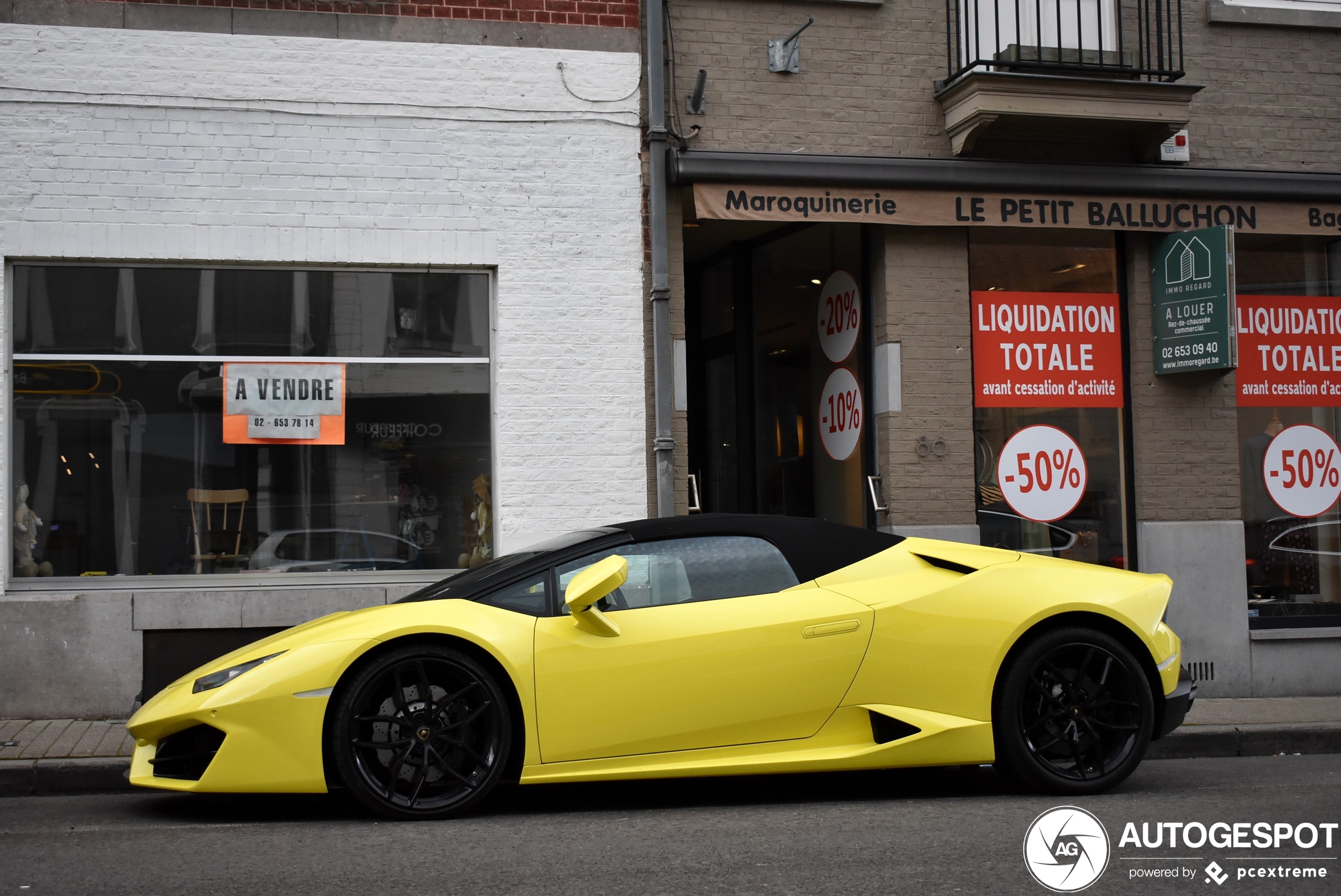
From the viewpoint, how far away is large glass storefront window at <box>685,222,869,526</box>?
10.0m

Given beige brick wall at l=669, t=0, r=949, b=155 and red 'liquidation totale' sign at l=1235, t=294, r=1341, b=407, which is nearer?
beige brick wall at l=669, t=0, r=949, b=155

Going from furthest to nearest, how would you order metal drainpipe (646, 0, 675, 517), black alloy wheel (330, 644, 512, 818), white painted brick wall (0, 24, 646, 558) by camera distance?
1. metal drainpipe (646, 0, 675, 517)
2. white painted brick wall (0, 24, 646, 558)
3. black alloy wheel (330, 644, 512, 818)

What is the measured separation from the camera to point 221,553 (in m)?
8.53

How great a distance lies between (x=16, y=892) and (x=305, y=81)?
242 inches

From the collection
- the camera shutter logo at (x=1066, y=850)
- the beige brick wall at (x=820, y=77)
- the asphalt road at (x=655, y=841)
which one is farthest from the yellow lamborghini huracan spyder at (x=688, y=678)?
the beige brick wall at (x=820, y=77)

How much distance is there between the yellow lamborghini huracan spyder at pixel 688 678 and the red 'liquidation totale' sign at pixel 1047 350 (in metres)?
4.14

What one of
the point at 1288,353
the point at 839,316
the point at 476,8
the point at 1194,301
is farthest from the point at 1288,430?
the point at 476,8

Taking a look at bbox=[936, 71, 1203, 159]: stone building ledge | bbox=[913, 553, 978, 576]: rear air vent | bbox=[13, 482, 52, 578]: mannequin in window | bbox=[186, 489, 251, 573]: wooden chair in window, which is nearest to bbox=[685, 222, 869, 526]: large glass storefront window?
bbox=[936, 71, 1203, 159]: stone building ledge

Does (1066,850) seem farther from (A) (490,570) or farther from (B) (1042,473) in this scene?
(B) (1042,473)

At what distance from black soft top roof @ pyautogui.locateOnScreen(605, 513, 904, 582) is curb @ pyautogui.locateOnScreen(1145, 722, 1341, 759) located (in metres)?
2.80

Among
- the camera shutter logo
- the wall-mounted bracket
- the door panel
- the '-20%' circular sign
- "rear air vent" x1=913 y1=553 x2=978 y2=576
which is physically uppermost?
the wall-mounted bracket

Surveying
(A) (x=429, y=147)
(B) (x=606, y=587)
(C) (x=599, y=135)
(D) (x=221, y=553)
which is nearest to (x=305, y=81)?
(A) (x=429, y=147)

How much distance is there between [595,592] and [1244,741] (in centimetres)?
459

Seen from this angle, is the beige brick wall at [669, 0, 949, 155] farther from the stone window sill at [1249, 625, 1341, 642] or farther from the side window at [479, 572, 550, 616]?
the side window at [479, 572, 550, 616]
